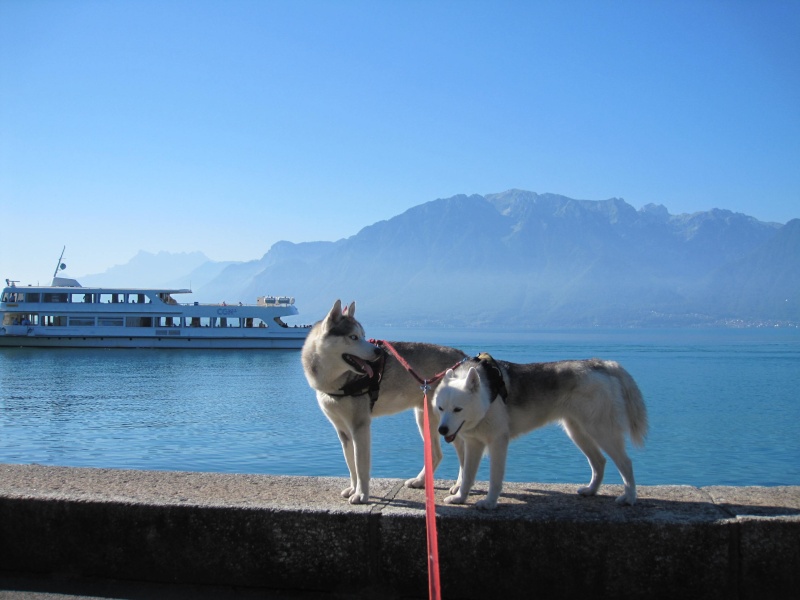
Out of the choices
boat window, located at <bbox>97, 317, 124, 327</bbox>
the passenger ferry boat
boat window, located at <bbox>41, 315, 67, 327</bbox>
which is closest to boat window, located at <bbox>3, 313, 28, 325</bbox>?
the passenger ferry boat

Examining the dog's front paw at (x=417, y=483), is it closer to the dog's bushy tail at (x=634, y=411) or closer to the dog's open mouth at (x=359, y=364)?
the dog's open mouth at (x=359, y=364)

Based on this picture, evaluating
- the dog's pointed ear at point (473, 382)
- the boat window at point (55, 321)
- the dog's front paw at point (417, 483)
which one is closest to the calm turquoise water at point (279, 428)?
the dog's front paw at point (417, 483)

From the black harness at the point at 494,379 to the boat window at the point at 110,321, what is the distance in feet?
256

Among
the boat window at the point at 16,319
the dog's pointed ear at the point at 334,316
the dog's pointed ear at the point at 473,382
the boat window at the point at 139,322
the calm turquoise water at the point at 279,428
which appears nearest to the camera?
the dog's pointed ear at the point at 473,382

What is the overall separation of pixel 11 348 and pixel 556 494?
85.0m

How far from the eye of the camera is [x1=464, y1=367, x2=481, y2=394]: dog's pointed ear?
5.78 m

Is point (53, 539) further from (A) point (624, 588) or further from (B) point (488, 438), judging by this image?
(A) point (624, 588)

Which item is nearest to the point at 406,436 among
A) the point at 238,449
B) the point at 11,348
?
the point at 238,449

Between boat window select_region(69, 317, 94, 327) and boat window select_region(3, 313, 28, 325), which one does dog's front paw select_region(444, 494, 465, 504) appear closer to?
boat window select_region(69, 317, 94, 327)

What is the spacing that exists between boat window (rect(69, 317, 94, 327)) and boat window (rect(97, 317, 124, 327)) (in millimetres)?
782

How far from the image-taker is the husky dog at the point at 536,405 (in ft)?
19.4

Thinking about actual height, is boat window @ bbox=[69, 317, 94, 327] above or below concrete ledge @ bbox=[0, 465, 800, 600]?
above

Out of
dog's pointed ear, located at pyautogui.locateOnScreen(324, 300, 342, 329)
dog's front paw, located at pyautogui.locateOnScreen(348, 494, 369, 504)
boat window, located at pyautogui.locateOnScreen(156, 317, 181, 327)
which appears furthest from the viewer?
boat window, located at pyautogui.locateOnScreen(156, 317, 181, 327)

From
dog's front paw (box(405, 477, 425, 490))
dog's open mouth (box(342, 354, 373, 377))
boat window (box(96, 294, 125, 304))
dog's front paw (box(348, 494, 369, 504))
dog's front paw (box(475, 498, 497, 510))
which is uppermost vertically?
boat window (box(96, 294, 125, 304))
